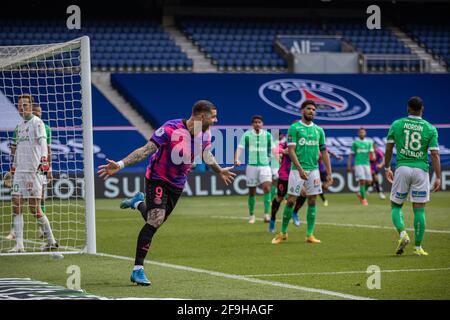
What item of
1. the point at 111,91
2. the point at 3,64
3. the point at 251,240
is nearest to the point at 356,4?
the point at 111,91

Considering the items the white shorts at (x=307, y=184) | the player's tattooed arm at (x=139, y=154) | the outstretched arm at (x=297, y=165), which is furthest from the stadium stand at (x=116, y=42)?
the player's tattooed arm at (x=139, y=154)

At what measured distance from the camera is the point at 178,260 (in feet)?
42.3

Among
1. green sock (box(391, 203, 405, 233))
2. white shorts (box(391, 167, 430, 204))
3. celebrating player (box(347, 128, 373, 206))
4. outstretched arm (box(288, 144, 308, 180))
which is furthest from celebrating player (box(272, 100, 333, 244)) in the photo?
celebrating player (box(347, 128, 373, 206))

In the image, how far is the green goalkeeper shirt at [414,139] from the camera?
13008 mm

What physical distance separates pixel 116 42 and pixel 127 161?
28618 mm

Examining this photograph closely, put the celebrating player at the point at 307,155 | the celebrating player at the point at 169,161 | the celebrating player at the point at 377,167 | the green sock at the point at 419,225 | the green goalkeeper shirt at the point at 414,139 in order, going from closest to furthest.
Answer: the celebrating player at the point at 169,161 → the green goalkeeper shirt at the point at 414,139 → the green sock at the point at 419,225 → the celebrating player at the point at 307,155 → the celebrating player at the point at 377,167

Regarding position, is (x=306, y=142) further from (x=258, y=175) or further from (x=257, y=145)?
(x=258, y=175)

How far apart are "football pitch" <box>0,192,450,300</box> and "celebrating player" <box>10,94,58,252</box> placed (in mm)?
591

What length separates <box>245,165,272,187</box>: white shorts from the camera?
19.8 meters

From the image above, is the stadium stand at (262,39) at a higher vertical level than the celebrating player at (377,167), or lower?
higher

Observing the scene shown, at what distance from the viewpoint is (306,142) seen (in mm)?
15156

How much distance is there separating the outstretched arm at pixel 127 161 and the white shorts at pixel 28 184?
3851mm

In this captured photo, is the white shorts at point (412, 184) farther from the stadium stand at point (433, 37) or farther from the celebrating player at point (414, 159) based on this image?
the stadium stand at point (433, 37)

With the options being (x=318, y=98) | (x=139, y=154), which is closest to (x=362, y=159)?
(x=318, y=98)
